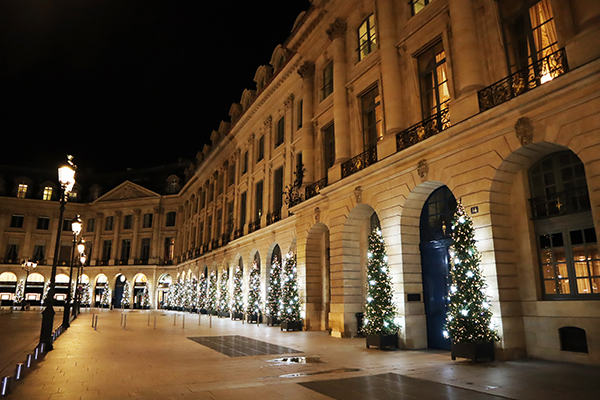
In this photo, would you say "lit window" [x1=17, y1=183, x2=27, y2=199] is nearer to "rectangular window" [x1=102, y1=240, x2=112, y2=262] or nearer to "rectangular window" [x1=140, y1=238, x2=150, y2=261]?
"rectangular window" [x1=102, y1=240, x2=112, y2=262]

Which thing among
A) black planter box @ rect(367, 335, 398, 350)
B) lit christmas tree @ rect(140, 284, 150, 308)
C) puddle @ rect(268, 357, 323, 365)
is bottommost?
puddle @ rect(268, 357, 323, 365)

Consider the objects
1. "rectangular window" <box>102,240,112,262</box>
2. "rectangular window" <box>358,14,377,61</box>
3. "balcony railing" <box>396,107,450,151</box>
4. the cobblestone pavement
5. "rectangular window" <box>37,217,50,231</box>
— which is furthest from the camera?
"rectangular window" <box>102,240,112,262</box>

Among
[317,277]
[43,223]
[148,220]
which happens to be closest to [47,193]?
[43,223]

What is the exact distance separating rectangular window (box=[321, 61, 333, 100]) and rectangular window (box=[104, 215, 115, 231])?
50888 mm

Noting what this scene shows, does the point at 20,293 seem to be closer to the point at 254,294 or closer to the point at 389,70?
the point at 254,294

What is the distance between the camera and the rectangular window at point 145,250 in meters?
60.3

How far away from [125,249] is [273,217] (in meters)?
42.5

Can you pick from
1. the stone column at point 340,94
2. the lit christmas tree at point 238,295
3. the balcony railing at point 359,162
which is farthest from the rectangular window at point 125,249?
the balcony railing at point 359,162

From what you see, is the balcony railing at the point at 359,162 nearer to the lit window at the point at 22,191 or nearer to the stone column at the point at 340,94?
the stone column at the point at 340,94

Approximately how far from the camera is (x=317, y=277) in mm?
20922

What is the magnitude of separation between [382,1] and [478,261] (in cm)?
1131

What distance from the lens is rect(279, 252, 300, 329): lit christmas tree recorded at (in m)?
20.3

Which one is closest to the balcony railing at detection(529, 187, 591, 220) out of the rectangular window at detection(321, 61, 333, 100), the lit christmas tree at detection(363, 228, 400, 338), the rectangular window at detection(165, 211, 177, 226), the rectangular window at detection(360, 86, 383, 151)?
the lit christmas tree at detection(363, 228, 400, 338)

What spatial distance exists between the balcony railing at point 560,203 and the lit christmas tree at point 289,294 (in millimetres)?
12235
